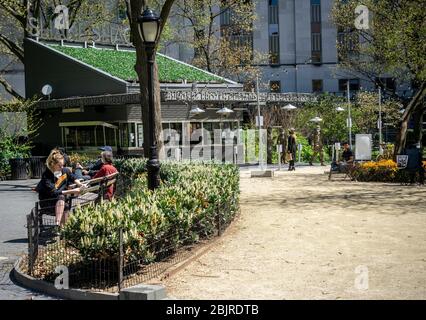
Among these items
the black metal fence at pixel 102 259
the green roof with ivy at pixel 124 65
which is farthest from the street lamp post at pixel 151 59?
the green roof with ivy at pixel 124 65

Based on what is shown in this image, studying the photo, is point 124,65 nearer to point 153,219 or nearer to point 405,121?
point 405,121

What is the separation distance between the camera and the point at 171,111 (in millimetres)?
31453

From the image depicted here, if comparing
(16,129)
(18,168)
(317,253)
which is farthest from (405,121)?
(16,129)

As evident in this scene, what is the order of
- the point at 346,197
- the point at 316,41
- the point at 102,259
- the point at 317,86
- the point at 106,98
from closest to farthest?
the point at 102,259
the point at 346,197
the point at 106,98
the point at 316,41
the point at 317,86

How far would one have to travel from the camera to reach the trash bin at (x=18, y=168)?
2850 cm

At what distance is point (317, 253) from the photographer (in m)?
9.36

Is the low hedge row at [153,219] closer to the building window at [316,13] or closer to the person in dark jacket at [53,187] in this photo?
the person in dark jacket at [53,187]

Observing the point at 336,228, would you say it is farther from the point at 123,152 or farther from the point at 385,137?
the point at 385,137

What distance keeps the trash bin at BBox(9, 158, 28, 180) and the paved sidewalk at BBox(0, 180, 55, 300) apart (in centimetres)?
311

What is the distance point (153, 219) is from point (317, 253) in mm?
2616

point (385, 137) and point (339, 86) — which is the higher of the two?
point (339, 86)
